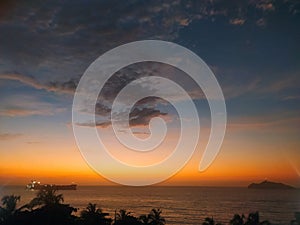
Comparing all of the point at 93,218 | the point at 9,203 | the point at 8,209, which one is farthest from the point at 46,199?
the point at 93,218

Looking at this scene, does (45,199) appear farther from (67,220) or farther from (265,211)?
(265,211)

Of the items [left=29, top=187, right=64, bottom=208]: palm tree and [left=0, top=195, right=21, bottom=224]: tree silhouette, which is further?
[left=29, top=187, right=64, bottom=208]: palm tree

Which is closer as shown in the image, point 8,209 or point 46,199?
point 8,209

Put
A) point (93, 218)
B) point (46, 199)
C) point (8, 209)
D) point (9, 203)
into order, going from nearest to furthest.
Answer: point (8, 209), point (9, 203), point (93, 218), point (46, 199)

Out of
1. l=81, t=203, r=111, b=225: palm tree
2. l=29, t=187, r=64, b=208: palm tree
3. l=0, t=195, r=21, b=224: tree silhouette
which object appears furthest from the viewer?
l=29, t=187, r=64, b=208: palm tree

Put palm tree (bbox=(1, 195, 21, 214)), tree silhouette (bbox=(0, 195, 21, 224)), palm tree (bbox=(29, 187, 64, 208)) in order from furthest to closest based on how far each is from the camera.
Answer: palm tree (bbox=(29, 187, 64, 208)) → palm tree (bbox=(1, 195, 21, 214)) → tree silhouette (bbox=(0, 195, 21, 224))

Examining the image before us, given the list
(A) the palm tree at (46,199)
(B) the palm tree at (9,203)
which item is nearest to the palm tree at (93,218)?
(A) the palm tree at (46,199)

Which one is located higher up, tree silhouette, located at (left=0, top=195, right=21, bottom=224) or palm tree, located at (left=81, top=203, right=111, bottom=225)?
tree silhouette, located at (left=0, top=195, right=21, bottom=224)

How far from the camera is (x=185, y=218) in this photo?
1970 inches

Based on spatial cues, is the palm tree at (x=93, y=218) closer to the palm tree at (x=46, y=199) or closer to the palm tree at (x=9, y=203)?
the palm tree at (x=46, y=199)

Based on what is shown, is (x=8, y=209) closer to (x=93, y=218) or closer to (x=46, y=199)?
(x=46, y=199)

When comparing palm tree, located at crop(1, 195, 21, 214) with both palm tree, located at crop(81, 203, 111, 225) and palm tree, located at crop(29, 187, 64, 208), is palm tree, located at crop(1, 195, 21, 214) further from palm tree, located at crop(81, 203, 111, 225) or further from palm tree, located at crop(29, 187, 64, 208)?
palm tree, located at crop(81, 203, 111, 225)

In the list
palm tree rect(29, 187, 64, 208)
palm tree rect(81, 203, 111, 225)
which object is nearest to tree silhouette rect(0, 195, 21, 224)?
palm tree rect(29, 187, 64, 208)

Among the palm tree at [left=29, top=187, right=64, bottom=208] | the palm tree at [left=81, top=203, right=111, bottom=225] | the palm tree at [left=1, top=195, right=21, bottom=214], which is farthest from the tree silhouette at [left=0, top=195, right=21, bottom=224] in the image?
the palm tree at [left=81, top=203, right=111, bottom=225]
